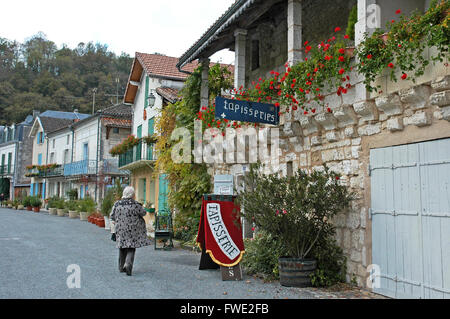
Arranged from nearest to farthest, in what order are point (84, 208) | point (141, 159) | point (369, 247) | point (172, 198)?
1. point (369, 247)
2. point (172, 198)
3. point (141, 159)
4. point (84, 208)

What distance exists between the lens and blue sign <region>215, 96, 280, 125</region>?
641 cm

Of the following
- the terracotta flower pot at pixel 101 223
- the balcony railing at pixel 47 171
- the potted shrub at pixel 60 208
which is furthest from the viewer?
the balcony railing at pixel 47 171

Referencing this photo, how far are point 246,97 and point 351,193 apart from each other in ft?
9.29

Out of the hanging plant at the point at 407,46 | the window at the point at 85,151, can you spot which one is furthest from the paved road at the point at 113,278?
the window at the point at 85,151

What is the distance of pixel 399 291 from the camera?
501 centimetres

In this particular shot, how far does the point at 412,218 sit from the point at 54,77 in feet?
198

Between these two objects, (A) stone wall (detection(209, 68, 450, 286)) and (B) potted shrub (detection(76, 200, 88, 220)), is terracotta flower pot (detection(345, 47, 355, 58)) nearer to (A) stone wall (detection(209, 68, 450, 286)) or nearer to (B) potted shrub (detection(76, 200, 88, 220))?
(A) stone wall (detection(209, 68, 450, 286))

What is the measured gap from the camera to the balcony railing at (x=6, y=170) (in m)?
42.0

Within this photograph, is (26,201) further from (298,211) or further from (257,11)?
(298,211)

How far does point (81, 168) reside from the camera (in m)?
28.1

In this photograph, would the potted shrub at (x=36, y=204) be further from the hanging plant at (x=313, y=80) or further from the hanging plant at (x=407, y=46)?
the hanging plant at (x=407, y=46)

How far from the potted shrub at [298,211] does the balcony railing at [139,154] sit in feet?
33.3
